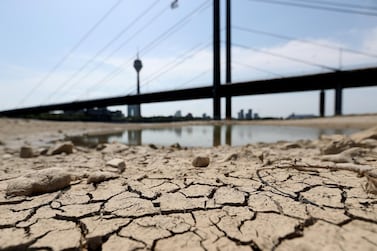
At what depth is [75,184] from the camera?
7.22 feet

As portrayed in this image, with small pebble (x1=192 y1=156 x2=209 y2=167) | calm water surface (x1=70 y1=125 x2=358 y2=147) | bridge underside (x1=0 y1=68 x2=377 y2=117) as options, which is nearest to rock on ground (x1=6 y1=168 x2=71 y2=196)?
small pebble (x1=192 y1=156 x2=209 y2=167)

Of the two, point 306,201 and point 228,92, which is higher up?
point 228,92

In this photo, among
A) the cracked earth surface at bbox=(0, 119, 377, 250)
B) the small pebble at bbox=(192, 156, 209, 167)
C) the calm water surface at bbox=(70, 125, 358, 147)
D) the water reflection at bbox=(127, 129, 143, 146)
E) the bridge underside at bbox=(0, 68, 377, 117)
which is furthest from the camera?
the bridge underside at bbox=(0, 68, 377, 117)

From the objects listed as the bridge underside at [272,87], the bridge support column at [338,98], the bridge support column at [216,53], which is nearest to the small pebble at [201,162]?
the bridge support column at [216,53]

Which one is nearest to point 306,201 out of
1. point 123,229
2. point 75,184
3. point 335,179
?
point 335,179

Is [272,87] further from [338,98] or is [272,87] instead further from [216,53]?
[216,53]

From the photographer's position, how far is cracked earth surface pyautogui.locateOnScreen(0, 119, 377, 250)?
4.12 feet

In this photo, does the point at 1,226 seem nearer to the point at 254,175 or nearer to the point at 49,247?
the point at 49,247

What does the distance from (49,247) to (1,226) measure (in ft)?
1.47

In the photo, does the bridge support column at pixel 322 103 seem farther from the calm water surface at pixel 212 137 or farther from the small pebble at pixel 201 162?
the small pebble at pixel 201 162

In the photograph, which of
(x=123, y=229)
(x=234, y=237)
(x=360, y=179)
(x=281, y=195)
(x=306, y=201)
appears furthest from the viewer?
(x=360, y=179)

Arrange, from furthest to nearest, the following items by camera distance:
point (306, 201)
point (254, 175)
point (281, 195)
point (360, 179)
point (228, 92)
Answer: point (228, 92), point (254, 175), point (360, 179), point (281, 195), point (306, 201)

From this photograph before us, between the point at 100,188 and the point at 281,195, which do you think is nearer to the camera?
the point at 281,195

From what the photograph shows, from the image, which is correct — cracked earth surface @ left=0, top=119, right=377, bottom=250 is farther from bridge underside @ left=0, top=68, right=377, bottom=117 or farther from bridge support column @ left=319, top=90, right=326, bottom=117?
bridge underside @ left=0, top=68, right=377, bottom=117
